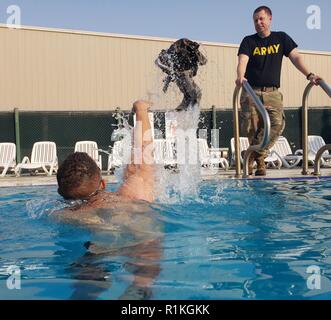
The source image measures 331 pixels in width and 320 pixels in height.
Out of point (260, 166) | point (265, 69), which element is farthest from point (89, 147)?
point (265, 69)

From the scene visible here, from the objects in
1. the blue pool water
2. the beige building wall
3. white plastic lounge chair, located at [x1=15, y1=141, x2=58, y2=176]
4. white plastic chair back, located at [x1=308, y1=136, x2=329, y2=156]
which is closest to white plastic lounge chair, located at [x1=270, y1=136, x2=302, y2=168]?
white plastic chair back, located at [x1=308, y1=136, x2=329, y2=156]

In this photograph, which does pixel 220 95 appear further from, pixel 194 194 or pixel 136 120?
pixel 136 120

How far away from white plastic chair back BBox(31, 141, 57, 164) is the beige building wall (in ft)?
11.7

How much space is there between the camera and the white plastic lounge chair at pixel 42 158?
12023mm

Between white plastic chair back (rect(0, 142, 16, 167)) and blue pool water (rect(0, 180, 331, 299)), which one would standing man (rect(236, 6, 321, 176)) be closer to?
blue pool water (rect(0, 180, 331, 299))

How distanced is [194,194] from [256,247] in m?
2.43

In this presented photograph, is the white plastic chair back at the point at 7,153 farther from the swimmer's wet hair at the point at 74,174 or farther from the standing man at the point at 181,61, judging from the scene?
the swimmer's wet hair at the point at 74,174

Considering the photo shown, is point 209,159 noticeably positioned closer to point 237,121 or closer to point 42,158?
point 42,158

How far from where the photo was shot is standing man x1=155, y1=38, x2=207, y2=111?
4.86m

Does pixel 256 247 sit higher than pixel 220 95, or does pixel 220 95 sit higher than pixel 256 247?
pixel 220 95

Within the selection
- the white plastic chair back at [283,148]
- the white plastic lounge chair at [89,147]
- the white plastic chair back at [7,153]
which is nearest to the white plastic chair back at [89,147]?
the white plastic lounge chair at [89,147]

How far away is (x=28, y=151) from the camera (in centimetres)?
1322

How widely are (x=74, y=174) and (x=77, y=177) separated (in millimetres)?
26

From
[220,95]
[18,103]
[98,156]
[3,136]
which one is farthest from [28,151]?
[220,95]
